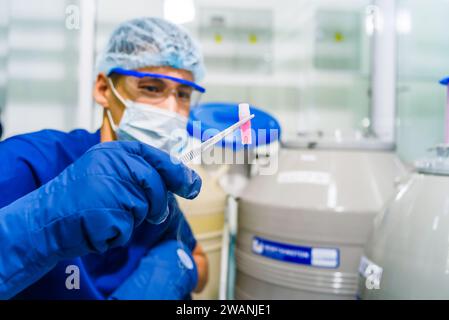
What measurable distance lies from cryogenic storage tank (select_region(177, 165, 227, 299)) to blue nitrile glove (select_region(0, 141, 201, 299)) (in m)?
0.62

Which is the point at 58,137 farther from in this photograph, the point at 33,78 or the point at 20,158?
the point at 33,78

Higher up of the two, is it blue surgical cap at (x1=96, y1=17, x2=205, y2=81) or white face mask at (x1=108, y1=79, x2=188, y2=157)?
blue surgical cap at (x1=96, y1=17, x2=205, y2=81)

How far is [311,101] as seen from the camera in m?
1.58

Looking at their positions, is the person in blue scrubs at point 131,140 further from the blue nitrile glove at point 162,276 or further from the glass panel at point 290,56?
the glass panel at point 290,56

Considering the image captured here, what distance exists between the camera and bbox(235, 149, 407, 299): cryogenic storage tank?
2.90 ft

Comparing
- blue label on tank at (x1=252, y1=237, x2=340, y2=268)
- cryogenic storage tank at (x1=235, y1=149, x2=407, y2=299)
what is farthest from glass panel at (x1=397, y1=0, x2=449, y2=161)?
blue label on tank at (x1=252, y1=237, x2=340, y2=268)

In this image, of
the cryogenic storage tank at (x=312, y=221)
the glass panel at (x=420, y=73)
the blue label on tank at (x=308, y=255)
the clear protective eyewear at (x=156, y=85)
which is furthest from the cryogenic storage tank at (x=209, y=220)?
the glass panel at (x=420, y=73)

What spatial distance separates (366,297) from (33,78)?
0.99m

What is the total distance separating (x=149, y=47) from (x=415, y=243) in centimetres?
65

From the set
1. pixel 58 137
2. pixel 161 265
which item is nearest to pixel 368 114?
pixel 161 265

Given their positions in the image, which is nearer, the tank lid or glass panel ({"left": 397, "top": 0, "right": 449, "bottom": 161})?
the tank lid

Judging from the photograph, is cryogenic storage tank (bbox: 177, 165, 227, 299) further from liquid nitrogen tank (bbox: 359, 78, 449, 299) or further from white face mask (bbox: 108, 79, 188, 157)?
liquid nitrogen tank (bbox: 359, 78, 449, 299)

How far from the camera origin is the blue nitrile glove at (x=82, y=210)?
0.44 metres

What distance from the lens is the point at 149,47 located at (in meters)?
0.75
